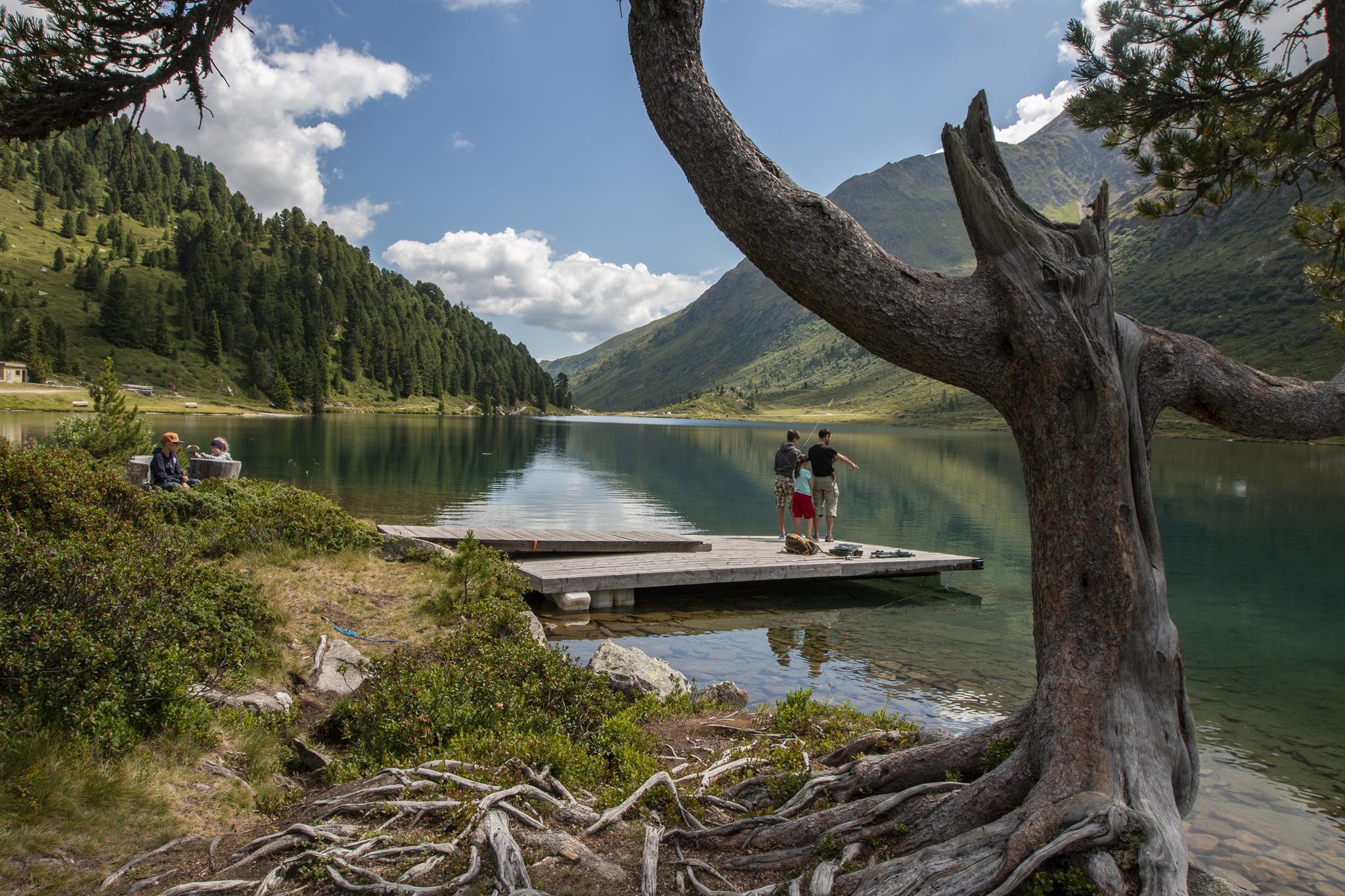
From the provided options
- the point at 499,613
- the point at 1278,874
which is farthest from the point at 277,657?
the point at 1278,874

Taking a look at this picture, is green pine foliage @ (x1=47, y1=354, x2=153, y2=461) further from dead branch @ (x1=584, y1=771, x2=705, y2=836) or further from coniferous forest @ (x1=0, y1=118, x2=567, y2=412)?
coniferous forest @ (x1=0, y1=118, x2=567, y2=412)

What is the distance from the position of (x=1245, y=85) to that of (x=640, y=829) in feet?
27.1

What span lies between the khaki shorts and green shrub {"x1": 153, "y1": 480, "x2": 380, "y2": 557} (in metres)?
11.7

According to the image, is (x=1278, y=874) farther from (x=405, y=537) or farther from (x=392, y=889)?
(x=405, y=537)

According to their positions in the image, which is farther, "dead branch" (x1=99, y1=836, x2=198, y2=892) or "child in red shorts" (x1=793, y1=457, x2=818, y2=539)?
"child in red shorts" (x1=793, y1=457, x2=818, y2=539)

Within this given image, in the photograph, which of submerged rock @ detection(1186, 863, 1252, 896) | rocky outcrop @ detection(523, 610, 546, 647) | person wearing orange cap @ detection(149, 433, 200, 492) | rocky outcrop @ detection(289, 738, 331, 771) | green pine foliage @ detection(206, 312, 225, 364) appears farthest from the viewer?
green pine foliage @ detection(206, 312, 225, 364)

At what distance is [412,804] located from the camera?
17.6 ft

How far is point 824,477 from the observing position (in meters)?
21.5

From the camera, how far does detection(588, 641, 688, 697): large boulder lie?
10.2 m

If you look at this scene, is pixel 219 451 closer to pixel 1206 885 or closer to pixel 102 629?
pixel 102 629

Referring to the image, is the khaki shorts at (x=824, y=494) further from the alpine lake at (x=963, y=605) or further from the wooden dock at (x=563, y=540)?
the wooden dock at (x=563, y=540)

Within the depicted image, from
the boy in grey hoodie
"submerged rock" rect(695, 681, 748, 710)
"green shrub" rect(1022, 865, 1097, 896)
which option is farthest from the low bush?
the boy in grey hoodie

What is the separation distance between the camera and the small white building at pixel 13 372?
115125 millimetres

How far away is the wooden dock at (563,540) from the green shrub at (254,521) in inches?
135
